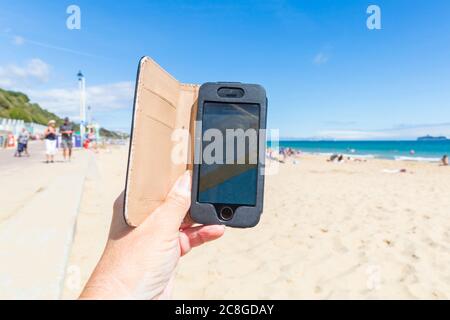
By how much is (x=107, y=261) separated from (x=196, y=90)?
0.82m

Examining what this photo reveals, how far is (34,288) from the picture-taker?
94.6 inches

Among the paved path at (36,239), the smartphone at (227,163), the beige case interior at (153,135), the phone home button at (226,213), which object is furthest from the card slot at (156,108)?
the paved path at (36,239)

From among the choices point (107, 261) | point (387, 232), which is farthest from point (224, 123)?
point (387, 232)

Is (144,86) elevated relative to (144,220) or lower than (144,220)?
elevated

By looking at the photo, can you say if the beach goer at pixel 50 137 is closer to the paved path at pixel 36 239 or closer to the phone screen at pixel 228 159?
the paved path at pixel 36 239

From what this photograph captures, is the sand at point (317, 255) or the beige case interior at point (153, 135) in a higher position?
the beige case interior at point (153, 135)

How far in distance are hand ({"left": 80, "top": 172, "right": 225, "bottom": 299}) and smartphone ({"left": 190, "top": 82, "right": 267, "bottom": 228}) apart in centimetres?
9

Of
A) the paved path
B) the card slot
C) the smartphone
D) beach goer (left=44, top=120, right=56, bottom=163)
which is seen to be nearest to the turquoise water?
beach goer (left=44, top=120, right=56, bottom=163)

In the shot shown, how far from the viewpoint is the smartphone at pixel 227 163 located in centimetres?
134

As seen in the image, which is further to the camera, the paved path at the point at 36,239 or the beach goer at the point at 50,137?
the beach goer at the point at 50,137

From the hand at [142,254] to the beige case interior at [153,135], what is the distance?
0.19ft

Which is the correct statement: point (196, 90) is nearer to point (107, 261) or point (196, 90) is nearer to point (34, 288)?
point (107, 261)

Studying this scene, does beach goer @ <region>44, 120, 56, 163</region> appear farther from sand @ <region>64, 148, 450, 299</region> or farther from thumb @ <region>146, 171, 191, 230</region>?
thumb @ <region>146, 171, 191, 230</region>

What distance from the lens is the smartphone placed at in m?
1.34
